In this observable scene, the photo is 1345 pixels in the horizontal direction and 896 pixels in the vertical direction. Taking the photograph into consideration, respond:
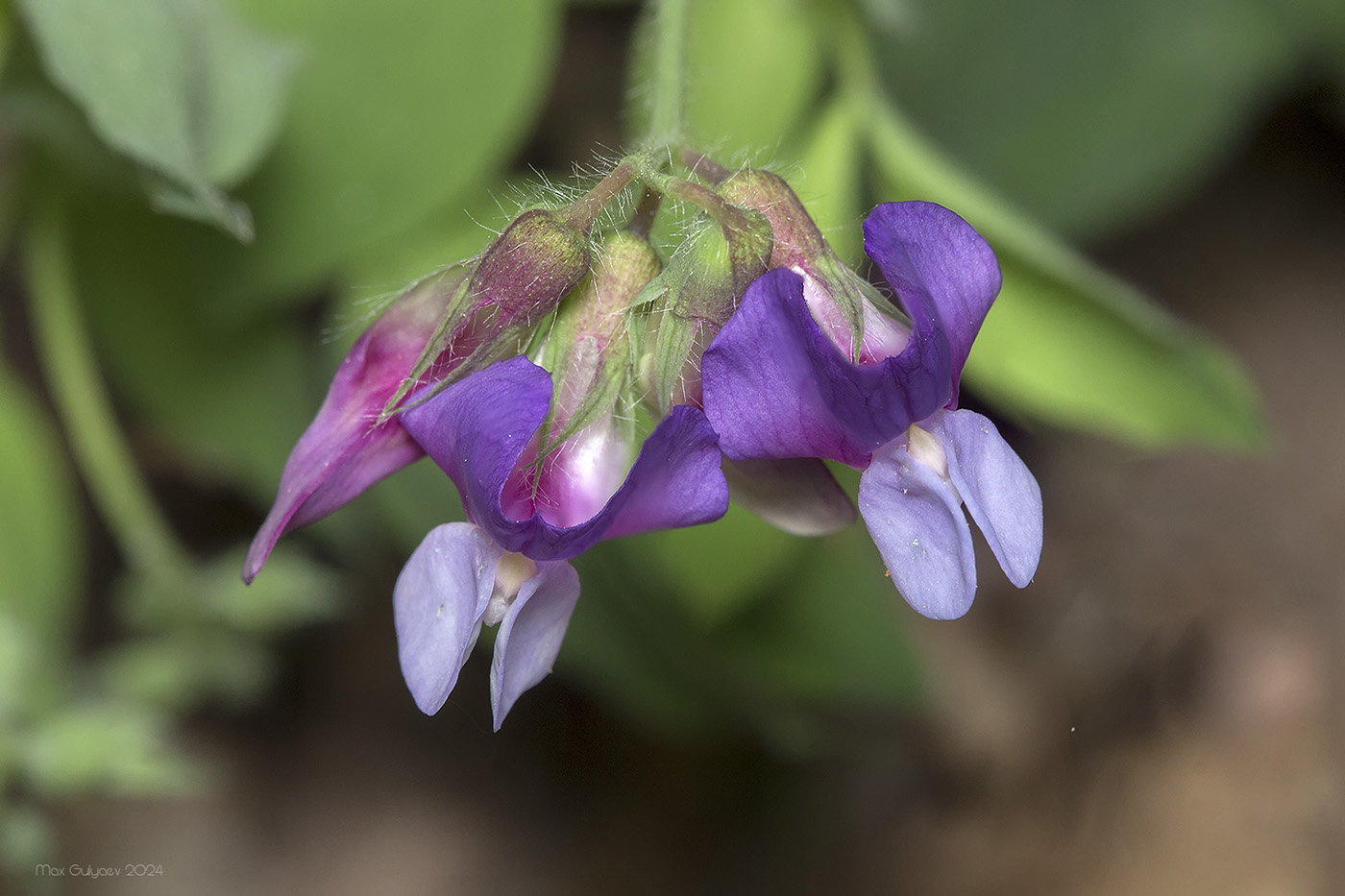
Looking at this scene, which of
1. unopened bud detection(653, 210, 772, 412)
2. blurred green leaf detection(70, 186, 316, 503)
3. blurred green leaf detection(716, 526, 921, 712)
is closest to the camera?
unopened bud detection(653, 210, 772, 412)

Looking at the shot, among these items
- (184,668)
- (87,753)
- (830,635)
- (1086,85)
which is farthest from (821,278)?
(1086,85)

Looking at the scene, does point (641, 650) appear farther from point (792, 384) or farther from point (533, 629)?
point (792, 384)

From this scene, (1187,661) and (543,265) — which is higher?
(543,265)

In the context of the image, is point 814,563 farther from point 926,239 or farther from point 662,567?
point 926,239

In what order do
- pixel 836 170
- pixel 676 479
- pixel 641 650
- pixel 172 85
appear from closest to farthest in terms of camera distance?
pixel 676 479 < pixel 172 85 < pixel 836 170 < pixel 641 650

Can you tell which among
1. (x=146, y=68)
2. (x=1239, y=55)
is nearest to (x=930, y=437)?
(x=146, y=68)

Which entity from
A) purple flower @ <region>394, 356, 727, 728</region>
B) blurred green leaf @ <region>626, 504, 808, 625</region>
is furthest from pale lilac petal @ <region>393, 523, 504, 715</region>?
blurred green leaf @ <region>626, 504, 808, 625</region>

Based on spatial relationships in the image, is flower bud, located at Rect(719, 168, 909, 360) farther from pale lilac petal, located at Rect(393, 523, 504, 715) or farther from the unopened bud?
pale lilac petal, located at Rect(393, 523, 504, 715)
